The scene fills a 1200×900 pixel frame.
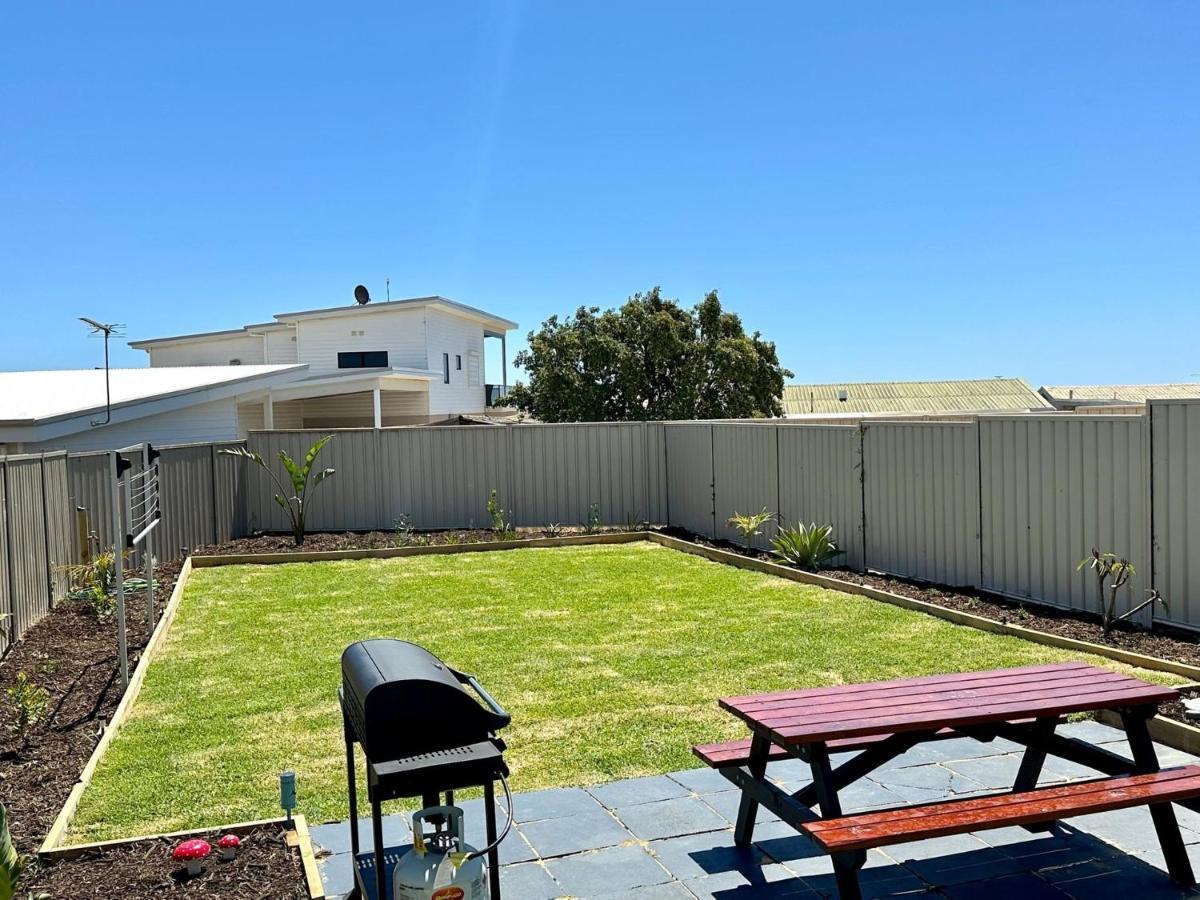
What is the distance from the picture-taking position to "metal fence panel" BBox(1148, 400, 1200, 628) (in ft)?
24.7

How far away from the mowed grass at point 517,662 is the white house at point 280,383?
429cm

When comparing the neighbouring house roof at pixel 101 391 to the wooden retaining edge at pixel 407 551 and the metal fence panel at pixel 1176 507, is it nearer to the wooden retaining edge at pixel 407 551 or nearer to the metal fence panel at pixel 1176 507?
the wooden retaining edge at pixel 407 551

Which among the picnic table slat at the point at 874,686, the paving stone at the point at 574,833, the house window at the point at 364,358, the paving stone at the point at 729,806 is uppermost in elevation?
the house window at the point at 364,358

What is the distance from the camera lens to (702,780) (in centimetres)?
522

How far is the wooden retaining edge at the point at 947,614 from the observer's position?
705 centimetres

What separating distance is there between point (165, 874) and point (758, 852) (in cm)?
245

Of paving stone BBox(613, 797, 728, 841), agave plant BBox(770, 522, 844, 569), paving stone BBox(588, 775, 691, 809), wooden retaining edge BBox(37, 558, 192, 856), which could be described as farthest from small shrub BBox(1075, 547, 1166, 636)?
wooden retaining edge BBox(37, 558, 192, 856)

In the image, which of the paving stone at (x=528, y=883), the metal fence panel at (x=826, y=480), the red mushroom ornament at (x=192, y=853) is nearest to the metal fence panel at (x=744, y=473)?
the metal fence panel at (x=826, y=480)

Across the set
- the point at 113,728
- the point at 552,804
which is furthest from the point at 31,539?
the point at 552,804

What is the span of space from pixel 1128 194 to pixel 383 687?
86.1ft

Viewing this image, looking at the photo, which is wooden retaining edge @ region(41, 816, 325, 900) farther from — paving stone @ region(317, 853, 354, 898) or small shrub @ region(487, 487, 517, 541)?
small shrub @ region(487, 487, 517, 541)

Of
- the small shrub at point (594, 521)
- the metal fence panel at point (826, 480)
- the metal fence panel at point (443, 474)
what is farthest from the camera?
the metal fence panel at point (443, 474)

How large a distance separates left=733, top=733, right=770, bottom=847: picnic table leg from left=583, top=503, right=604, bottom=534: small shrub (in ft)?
39.4

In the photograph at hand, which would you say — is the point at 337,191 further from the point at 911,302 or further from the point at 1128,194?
the point at 911,302
